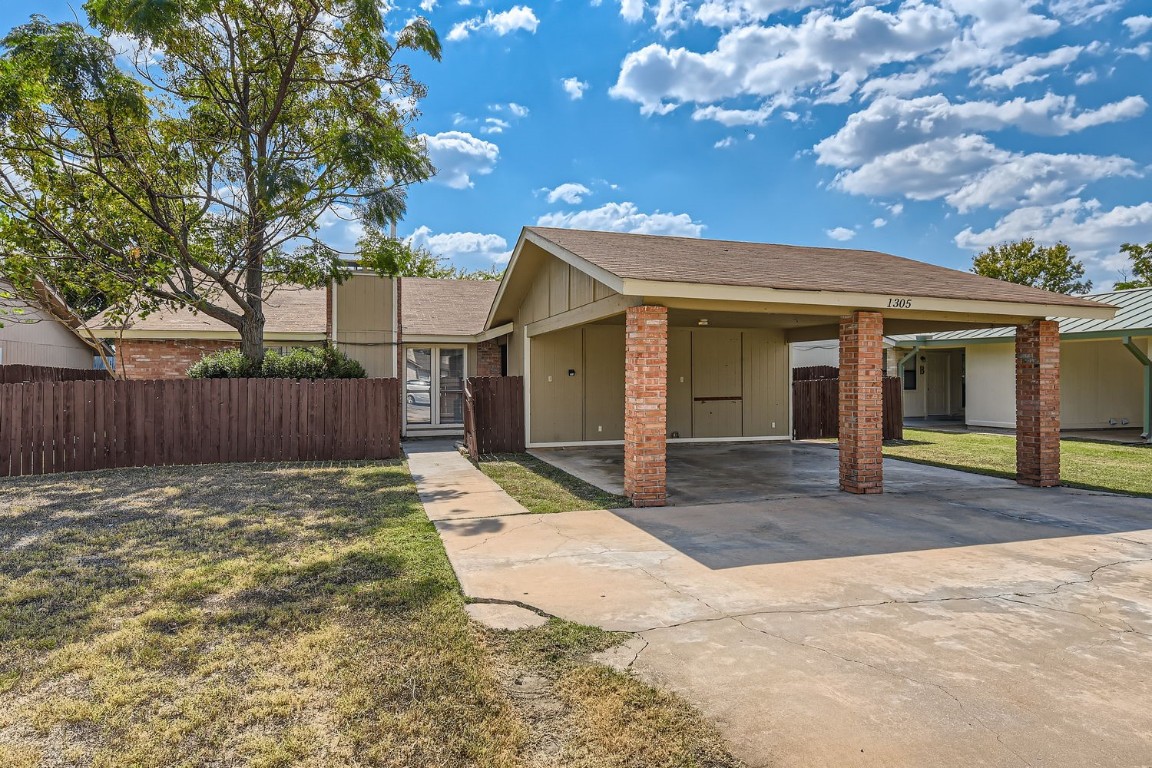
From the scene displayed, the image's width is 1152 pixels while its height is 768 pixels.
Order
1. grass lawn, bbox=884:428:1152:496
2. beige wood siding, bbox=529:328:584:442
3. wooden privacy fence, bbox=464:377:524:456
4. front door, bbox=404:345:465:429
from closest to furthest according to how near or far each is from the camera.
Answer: grass lawn, bbox=884:428:1152:496, wooden privacy fence, bbox=464:377:524:456, beige wood siding, bbox=529:328:584:442, front door, bbox=404:345:465:429

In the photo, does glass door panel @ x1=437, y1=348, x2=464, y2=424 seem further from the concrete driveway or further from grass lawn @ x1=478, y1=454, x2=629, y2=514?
the concrete driveway

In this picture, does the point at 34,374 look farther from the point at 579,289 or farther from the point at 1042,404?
the point at 1042,404

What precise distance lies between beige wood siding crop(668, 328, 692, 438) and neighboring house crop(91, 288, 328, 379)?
27.0 ft

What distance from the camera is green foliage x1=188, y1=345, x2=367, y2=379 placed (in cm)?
1130

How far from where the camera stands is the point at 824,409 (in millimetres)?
15367

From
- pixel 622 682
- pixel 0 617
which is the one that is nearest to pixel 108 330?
pixel 0 617

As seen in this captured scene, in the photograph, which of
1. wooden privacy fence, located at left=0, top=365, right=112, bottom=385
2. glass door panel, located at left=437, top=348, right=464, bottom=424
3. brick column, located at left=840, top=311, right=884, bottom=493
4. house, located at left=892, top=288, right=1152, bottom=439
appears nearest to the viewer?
brick column, located at left=840, top=311, right=884, bottom=493

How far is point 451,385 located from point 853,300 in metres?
10.4

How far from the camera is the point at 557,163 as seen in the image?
22.9 meters

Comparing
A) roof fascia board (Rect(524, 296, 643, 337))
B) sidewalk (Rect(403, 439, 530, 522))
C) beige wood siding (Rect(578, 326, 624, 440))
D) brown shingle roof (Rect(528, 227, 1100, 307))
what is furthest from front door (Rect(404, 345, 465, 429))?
brown shingle roof (Rect(528, 227, 1100, 307))

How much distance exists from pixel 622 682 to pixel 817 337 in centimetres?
1182

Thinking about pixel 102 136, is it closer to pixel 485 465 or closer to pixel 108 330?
pixel 108 330

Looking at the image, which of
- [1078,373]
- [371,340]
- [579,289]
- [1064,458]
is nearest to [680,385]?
[579,289]

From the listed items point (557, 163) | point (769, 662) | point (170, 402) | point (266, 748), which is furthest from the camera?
point (557, 163)
